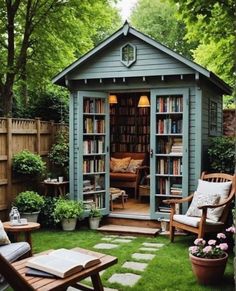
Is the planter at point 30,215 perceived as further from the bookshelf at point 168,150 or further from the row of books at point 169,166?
the row of books at point 169,166

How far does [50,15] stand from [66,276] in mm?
9110

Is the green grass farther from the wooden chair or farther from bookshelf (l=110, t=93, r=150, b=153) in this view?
bookshelf (l=110, t=93, r=150, b=153)

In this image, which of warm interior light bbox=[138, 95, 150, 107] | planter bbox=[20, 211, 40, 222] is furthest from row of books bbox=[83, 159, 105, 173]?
warm interior light bbox=[138, 95, 150, 107]

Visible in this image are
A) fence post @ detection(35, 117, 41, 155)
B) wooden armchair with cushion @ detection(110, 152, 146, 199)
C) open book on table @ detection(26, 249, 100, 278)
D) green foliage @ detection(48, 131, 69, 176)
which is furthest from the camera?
wooden armchair with cushion @ detection(110, 152, 146, 199)

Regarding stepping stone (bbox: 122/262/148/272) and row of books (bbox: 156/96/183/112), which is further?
row of books (bbox: 156/96/183/112)

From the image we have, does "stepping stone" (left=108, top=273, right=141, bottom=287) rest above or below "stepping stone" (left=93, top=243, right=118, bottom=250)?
above

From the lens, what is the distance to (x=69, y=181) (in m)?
7.46

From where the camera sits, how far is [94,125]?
7418 millimetres

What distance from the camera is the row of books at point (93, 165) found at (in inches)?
289

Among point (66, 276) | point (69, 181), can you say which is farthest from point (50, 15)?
point (66, 276)

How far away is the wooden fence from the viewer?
6750mm

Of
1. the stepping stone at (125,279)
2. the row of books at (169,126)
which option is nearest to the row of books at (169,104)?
the row of books at (169,126)

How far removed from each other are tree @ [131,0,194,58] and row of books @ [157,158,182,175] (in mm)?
13625

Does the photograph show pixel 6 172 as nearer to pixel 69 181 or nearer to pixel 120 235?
pixel 69 181
